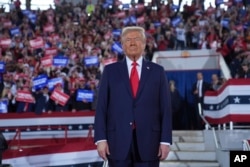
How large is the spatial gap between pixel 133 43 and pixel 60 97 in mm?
11240

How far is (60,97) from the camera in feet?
53.4

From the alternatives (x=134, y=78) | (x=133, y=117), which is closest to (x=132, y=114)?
(x=133, y=117)

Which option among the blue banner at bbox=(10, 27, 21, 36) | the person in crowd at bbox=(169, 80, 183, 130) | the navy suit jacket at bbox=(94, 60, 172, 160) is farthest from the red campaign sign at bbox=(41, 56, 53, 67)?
the navy suit jacket at bbox=(94, 60, 172, 160)

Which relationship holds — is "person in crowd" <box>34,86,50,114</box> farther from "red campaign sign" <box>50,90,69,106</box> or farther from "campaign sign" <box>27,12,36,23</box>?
"campaign sign" <box>27,12,36,23</box>

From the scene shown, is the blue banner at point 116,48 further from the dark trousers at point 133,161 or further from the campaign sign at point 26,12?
the dark trousers at point 133,161

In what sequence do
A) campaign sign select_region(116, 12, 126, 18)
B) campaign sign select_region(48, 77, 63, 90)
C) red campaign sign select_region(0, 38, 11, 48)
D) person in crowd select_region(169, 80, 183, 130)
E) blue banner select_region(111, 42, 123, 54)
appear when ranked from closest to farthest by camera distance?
person in crowd select_region(169, 80, 183, 130) < campaign sign select_region(48, 77, 63, 90) < blue banner select_region(111, 42, 123, 54) < red campaign sign select_region(0, 38, 11, 48) < campaign sign select_region(116, 12, 126, 18)

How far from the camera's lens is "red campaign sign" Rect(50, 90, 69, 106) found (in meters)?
16.2

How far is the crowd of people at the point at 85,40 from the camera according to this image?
17.1m

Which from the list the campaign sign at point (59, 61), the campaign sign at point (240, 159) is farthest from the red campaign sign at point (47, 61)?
the campaign sign at point (240, 159)

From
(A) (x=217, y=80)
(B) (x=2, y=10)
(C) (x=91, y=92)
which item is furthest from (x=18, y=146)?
(B) (x=2, y=10)

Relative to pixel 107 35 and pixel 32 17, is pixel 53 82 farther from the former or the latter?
pixel 32 17

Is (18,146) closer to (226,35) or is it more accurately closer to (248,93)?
(248,93)

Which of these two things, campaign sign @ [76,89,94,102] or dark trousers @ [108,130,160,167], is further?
campaign sign @ [76,89,94,102]

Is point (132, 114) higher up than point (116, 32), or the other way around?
point (132, 114)
